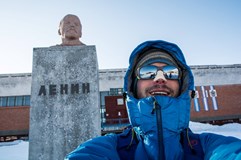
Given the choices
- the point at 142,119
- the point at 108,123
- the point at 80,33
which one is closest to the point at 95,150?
the point at 142,119

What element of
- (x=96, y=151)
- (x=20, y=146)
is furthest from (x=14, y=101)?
(x=96, y=151)

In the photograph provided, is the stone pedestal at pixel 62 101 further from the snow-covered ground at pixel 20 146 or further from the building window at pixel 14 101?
the building window at pixel 14 101

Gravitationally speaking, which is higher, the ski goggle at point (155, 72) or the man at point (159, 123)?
the ski goggle at point (155, 72)

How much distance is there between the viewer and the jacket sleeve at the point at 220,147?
1008mm

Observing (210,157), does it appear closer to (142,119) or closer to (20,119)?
(142,119)

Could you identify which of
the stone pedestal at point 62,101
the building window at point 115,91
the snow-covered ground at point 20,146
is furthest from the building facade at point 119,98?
the stone pedestal at point 62,101

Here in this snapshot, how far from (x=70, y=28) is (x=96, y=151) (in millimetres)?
3472

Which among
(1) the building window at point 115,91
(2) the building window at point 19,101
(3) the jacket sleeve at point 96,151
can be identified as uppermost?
(1) the building window at point 115,91

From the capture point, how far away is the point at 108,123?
58.6ft

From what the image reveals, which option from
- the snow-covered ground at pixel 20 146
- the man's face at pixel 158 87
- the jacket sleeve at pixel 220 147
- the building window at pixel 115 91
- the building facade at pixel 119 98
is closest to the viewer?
the jacket sleeve at pixel 220 147

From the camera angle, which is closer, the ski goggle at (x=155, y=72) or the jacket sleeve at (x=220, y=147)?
the jacket sleeve at (x=220, y=147)

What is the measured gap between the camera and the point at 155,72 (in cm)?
174

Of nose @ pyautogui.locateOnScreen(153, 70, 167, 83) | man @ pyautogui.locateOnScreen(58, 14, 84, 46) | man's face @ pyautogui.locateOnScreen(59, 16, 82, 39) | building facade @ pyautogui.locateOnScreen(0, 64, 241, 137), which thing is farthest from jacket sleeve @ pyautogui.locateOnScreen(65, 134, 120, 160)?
building facade @ pyautogui.locateOnScreen(0, 64, 241, 137)

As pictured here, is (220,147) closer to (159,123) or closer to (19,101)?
(159,123)
